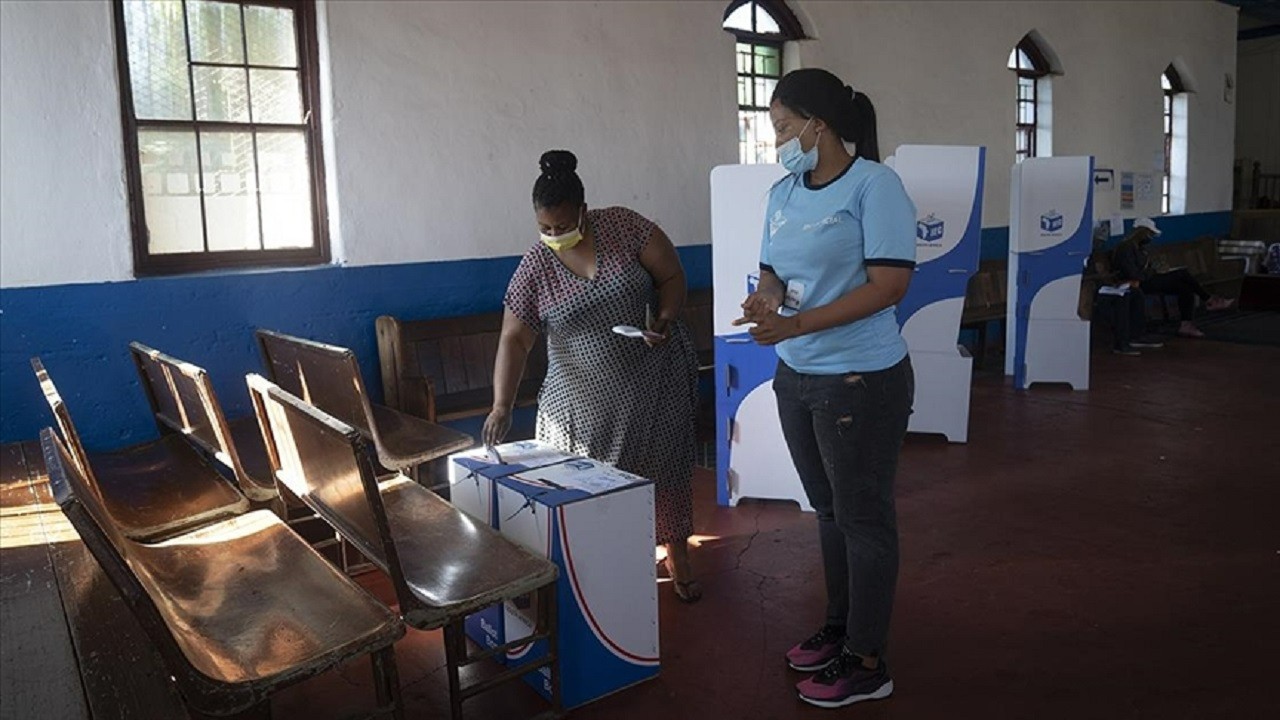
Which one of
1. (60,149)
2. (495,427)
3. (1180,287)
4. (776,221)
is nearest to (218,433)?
(495,427)

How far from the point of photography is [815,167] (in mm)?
2490

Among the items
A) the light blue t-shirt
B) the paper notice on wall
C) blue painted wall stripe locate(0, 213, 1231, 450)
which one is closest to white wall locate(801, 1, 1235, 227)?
the paper notice on wall

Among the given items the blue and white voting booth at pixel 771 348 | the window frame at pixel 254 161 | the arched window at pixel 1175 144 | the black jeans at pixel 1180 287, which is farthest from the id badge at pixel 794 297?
the arched window at pixel 1175 144

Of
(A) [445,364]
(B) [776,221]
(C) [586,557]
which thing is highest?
(B) [776,221]

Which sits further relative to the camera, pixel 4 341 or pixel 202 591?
pixel 4 341

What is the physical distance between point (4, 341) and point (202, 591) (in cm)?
222

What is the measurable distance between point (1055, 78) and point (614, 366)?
303 inches

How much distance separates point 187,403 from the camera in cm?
356

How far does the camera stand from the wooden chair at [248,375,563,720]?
2.24m

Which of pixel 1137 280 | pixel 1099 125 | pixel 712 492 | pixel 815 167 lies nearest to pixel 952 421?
pixel 712 492

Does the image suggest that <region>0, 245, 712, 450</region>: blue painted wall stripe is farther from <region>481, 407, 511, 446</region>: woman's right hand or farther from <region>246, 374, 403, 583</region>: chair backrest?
<region>481, 407, 511, 446</region>: woman's right hand

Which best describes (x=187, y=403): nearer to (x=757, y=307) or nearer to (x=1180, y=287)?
(x=757, y=307)

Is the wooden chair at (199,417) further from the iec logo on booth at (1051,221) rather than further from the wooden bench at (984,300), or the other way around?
the wooden bench at (984,300)

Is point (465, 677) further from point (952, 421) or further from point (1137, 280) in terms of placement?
point (1137, 280)
